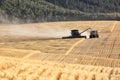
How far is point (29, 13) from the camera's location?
542ft

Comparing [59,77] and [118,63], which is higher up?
[59,77]

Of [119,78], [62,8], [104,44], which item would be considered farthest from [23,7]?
[119,78]

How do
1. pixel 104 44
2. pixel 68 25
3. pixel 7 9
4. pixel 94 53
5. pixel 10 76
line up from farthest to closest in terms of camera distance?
pixel 7 9, pixel 68 25, pixel 104 44, pixel 94 53, pixel 10 76

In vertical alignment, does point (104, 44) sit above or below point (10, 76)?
below

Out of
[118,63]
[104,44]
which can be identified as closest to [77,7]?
[104,44]

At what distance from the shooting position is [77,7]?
584 ft

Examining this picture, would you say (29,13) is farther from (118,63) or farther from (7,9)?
(118,63)

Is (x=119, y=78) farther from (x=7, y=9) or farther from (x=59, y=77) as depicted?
(x=7, y=9)

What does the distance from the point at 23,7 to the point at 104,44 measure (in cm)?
11335

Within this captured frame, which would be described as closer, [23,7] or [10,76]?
[10,76]

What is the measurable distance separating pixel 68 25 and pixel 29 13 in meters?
60.2

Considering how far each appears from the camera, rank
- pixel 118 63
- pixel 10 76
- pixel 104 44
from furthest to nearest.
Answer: pixel 104 44, pixel 118 63, pixel 10 76

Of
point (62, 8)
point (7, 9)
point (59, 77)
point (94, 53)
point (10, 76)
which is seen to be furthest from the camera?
point (62, 8)

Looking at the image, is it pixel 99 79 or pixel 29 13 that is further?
pixel 29 13
